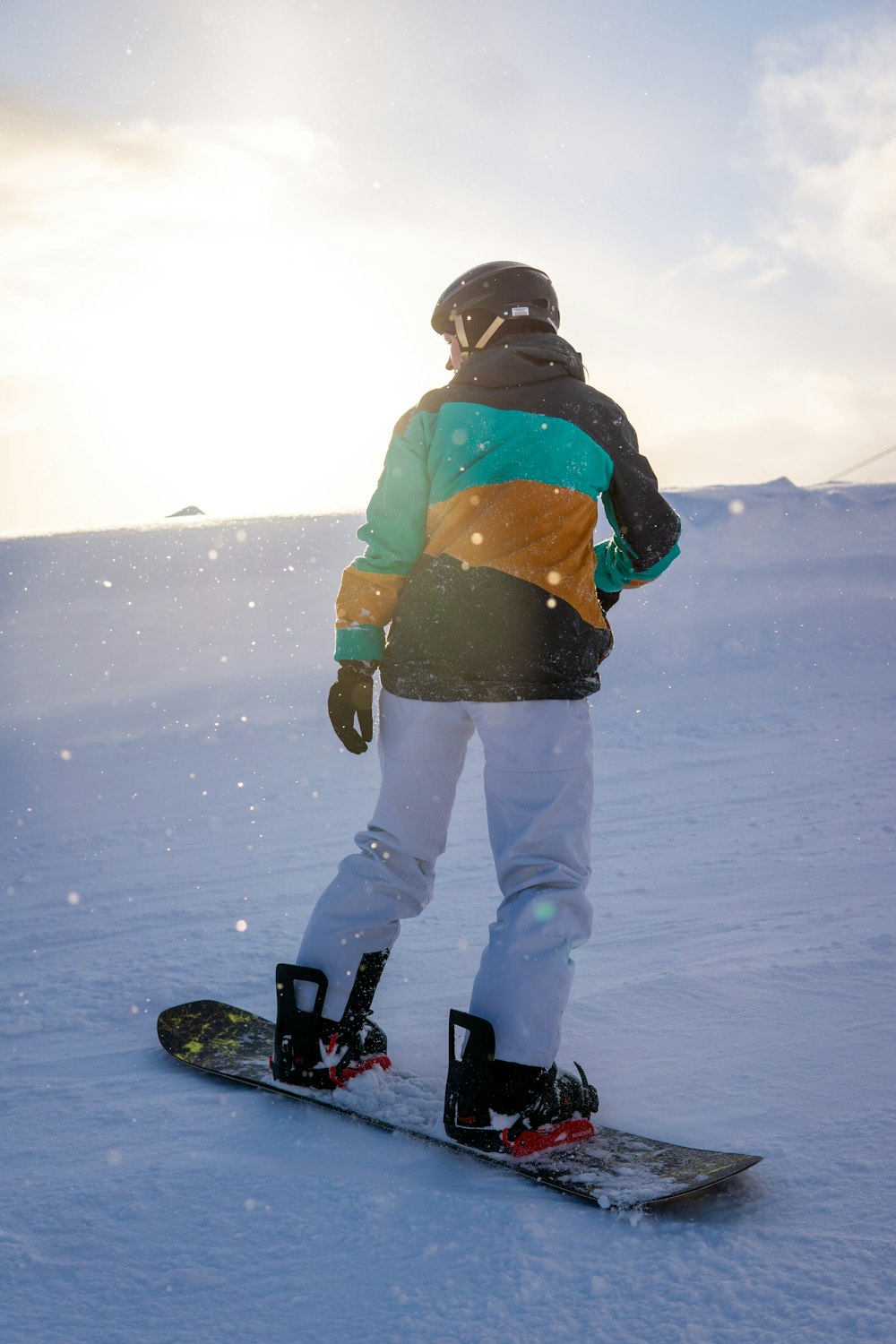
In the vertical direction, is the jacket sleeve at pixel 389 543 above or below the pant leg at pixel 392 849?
above

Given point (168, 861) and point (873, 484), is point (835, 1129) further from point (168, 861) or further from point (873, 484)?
point (873, 484)

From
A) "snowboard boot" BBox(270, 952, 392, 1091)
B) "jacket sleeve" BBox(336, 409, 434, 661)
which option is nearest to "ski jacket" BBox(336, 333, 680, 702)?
"jacket sleeve" BBox(336, 409, 434, 661)

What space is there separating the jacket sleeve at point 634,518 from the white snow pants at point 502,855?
367mm

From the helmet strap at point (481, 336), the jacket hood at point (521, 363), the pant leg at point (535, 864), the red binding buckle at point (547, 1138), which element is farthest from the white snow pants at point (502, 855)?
the helmet strap at point (481, 336)

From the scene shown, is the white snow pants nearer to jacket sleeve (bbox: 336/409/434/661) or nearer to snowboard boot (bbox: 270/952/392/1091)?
snowboard boot (bbox: 270/952/392/1091)

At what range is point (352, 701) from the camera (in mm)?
1979

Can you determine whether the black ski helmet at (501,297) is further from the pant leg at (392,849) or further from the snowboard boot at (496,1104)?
the snowboard boot at (496,1104)

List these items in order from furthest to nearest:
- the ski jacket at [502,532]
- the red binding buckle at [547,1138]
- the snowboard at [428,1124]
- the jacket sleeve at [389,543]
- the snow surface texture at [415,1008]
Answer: the jacket sleeve at [389,543], the ski jacket at [502,532], the red binding buckle at [547,1138], the snowboard at [428,1124], the snow surface texture at [415,1008]

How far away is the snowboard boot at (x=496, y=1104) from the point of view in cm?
169

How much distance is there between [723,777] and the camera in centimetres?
439

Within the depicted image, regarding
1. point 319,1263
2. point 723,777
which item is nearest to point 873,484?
point 723,777

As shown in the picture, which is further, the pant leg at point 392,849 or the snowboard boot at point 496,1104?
the pant leg at point 392,849

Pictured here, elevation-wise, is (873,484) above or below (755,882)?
above

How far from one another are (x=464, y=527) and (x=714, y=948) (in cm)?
141
